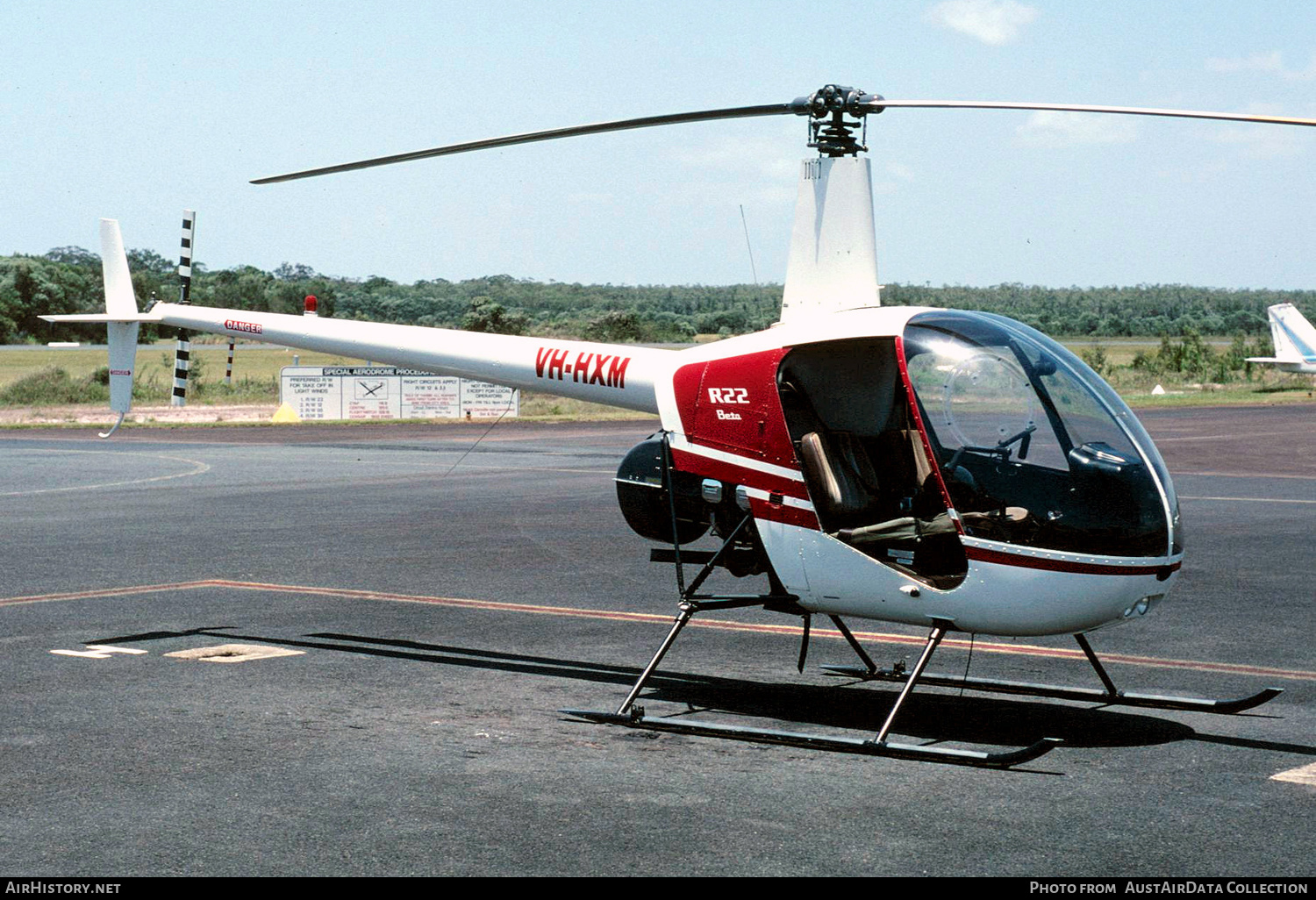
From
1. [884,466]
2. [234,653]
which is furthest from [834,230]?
[234,653]

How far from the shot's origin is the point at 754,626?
12.1m

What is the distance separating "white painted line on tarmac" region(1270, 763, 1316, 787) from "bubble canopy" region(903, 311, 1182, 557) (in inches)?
49.7

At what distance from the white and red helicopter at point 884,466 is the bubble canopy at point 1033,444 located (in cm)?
1

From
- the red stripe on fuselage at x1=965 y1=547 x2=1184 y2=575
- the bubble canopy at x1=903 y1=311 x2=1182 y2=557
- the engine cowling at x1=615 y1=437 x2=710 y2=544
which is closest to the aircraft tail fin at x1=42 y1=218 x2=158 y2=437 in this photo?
the engine cowling at x1=615 y1=437 x2=710 y2=544

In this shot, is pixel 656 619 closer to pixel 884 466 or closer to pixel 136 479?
pixel 884 466

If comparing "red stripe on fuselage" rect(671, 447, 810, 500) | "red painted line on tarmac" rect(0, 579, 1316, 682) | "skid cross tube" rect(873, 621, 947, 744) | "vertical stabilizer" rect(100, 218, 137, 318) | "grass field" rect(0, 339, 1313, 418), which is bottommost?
"grass field" rect(0, 339, 1313, 418)

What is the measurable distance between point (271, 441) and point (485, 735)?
1214 inches

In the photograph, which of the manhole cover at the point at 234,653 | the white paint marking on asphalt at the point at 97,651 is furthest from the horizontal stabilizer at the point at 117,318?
the manhole cover at the point at 234,653

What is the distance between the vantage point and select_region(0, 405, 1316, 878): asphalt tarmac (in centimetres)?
624

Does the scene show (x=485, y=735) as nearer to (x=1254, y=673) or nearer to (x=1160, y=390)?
(x=1254, y=673)

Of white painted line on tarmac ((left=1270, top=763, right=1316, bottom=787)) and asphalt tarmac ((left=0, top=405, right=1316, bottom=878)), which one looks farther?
white painted line on tarmac ((left=1270, top=763, right=1316, bottom=787))

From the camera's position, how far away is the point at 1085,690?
9.32 m

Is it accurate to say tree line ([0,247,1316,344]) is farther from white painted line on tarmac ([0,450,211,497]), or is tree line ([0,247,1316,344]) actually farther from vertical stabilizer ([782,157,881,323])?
vertical stabilizer ([782,157,881,323])

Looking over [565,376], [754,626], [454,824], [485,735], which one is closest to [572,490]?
[754,626]
